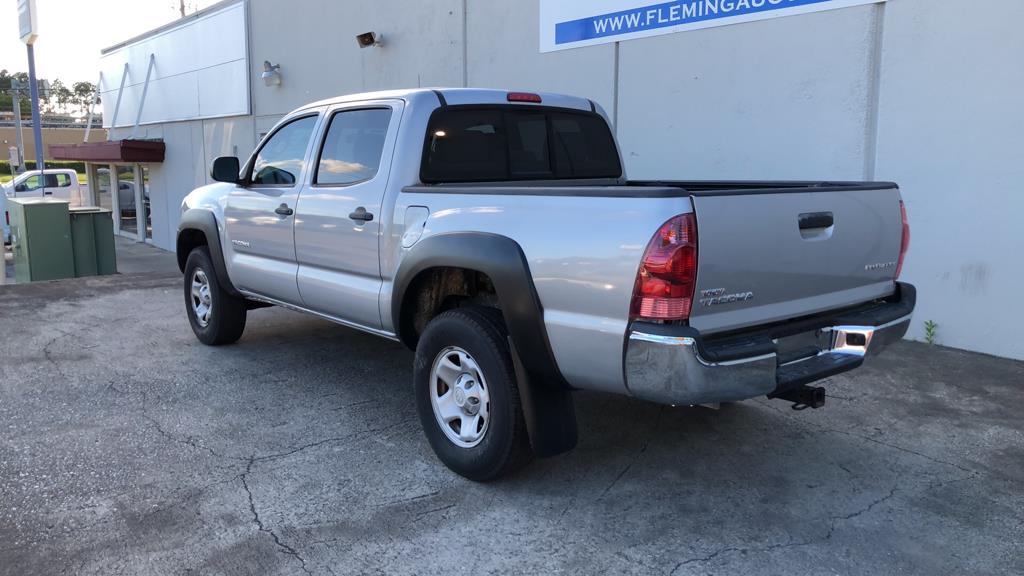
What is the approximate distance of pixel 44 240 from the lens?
40.3ft

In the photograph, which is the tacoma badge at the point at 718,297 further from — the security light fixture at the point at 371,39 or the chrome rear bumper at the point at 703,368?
the security light fixture at the point at 371,39

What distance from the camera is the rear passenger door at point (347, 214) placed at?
15.2 ft

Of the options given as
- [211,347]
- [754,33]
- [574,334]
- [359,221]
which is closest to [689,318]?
[574,334]

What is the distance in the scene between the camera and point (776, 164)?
300 inches

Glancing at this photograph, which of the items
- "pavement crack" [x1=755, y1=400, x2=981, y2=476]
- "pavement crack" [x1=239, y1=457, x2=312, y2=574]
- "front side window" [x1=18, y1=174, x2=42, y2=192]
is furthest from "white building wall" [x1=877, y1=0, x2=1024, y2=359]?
"front side window" [x1=18, y1=174, x2=42, y2=192]

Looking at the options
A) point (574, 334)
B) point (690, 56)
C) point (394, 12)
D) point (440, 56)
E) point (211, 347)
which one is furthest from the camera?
point (394, 12)

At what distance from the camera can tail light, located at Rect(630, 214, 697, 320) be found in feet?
10.2

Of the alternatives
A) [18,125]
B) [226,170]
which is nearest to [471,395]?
[226,170]

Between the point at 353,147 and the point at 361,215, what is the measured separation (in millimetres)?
569

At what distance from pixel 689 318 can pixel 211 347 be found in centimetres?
487

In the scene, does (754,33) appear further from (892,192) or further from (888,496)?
(888,496)

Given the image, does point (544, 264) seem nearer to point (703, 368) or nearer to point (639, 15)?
point (703, 368)

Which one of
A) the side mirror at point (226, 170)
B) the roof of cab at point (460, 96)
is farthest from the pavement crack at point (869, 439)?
the side mirror at point (226, 170)

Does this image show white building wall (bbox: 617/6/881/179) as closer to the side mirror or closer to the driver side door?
the driver side door
